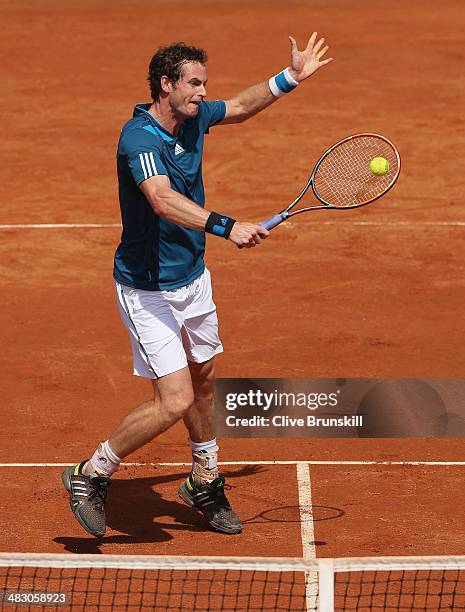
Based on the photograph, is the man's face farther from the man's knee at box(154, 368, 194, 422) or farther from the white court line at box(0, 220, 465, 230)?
the white court line at box(0, 220, 465, 230)

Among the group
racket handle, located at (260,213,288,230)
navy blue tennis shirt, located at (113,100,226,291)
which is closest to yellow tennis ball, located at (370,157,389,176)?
racket handle, located at (260,213,288,230)

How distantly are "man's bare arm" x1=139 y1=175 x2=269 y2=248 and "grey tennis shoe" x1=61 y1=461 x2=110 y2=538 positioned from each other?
184 centimetres

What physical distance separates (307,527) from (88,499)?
146 cm

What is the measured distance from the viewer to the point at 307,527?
8.87 metres

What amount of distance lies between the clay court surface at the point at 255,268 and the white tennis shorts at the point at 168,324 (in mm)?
1213

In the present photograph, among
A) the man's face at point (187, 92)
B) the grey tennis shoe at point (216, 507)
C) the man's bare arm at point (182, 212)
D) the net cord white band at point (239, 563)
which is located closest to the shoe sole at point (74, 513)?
the grey tennis shoe at point (216, 507)

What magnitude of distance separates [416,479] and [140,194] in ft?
9.95

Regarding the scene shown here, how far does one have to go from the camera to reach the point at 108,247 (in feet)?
49.2

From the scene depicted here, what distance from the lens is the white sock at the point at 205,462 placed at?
891cm

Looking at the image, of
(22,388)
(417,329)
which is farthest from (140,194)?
(417,329)

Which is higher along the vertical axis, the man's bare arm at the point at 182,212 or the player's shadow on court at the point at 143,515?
the man's bare arm at the point at 182,212

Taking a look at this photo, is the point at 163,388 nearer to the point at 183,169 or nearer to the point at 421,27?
the point at 183,169

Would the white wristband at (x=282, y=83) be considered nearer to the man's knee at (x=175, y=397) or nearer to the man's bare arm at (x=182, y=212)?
the man's bare arm at (x=182, y=212)

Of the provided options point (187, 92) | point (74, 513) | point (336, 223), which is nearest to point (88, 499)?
point (74, 513)
